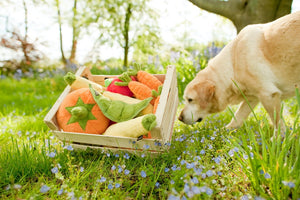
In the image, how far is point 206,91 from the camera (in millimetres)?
2670

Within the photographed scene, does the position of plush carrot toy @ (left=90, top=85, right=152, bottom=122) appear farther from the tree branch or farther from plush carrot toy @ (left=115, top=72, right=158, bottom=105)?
the tree branch

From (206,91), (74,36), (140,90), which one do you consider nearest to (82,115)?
(140,90)

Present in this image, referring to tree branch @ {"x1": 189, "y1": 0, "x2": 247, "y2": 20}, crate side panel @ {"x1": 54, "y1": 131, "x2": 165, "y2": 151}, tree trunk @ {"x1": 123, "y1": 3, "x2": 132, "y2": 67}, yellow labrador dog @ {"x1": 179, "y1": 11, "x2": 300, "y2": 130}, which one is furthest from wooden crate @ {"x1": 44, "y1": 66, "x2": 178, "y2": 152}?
Answer: tree trunk @ {"x1": 123, "y1": 3, "x2": 132, "y2": 67}

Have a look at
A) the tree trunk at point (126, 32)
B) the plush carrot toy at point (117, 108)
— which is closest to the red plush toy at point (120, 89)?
the plush carrot toy at point (117, 108)

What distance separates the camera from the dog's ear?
2.67 m

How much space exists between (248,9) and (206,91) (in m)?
3.46

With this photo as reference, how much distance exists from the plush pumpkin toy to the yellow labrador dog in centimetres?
96

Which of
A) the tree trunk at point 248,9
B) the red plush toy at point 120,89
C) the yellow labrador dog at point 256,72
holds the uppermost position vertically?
the tree trunk at point 248,9

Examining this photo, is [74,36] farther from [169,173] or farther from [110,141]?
[169,173]

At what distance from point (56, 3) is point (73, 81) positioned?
11426 mm

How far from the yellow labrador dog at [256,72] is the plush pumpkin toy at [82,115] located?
962mm

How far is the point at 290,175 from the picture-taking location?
120 centimetres

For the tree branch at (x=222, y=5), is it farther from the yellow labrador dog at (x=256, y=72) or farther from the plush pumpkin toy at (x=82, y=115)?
the plush pumpkin toy at (x=82, y=115)

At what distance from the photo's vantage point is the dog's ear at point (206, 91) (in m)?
2.67
